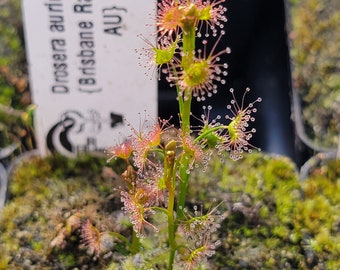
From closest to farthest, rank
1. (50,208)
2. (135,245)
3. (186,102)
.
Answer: (186,102)
(135,245)
(50,208)

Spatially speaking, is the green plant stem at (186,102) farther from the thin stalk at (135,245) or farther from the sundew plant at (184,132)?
the thin stalk at (135,245)

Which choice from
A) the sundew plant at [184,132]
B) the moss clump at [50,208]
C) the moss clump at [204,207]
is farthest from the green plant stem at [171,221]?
the moss clump at [50,208]

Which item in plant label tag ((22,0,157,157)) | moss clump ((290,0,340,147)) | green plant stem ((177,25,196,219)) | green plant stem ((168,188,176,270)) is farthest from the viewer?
moss clump ((290,0,340,147))

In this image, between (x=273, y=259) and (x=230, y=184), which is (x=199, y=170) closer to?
(x=230, y=184)

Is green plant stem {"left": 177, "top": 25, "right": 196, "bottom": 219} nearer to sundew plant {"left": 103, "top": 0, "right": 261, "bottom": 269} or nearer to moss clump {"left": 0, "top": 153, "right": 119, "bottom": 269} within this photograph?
sundew plant {"left": 103, "top": 0, "right": 261, "bottom": 269}

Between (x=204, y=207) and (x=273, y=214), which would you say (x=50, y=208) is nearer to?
(x=204, y=207)

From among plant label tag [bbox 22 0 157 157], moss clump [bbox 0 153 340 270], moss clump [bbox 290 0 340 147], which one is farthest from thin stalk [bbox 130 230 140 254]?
moss clump [bbox 290 0 340 147]

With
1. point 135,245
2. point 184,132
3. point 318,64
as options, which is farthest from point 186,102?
point 318,64

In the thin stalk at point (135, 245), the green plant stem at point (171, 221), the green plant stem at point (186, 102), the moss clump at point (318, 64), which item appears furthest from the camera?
the moss clump at point (318, 64)

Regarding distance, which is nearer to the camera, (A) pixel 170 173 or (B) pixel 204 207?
(A) pixel 170 173

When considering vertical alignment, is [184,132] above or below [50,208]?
above
